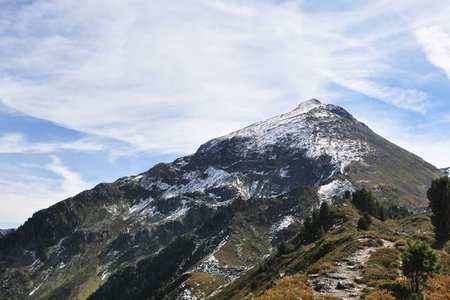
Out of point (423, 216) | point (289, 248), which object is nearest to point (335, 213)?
point (289, 248)

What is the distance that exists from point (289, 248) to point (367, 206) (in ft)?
138

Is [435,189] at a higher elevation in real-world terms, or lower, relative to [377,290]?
higher

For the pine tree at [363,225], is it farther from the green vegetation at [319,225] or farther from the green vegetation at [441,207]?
the green vegetation at [441,207]

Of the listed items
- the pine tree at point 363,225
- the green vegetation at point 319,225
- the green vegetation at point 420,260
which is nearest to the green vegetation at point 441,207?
the pine tree at point 363,225

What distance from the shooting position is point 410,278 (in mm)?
50219

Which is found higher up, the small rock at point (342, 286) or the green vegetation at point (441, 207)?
the green vegetation at point (441, 207)

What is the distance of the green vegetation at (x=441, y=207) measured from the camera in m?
104

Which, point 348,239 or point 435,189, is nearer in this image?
point 348,239

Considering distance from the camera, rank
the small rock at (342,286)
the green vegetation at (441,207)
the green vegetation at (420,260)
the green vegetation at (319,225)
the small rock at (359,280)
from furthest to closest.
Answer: the green vegetation at (319,225), the green vegetation at (441,207), the small rock at (359,280), the small rock at (342,286), the green vegetation at (420,260)

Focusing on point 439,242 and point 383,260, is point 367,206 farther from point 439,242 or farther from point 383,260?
point 383,260

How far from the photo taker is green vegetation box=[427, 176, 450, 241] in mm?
103625

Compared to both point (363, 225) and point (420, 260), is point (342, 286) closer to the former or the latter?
point (420, 260)

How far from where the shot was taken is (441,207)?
4129 inches

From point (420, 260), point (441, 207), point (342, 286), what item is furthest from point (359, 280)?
point (441, 207)
